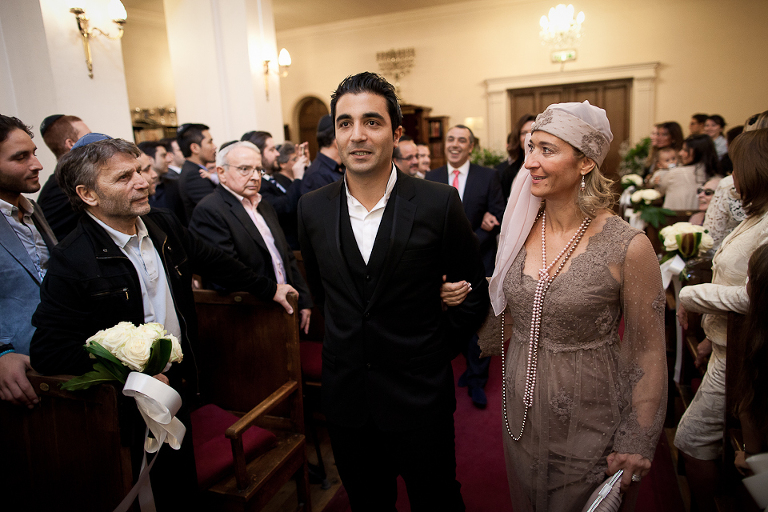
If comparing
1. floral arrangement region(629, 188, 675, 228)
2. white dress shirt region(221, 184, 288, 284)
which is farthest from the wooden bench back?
floral arrangement region(629, 188, 675, 228)

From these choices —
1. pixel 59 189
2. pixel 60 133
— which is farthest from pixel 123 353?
pixel 60 133

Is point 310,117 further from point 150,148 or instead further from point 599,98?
point 150,148

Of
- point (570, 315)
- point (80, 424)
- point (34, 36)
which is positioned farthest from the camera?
point (34, 36)

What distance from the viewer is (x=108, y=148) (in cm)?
180

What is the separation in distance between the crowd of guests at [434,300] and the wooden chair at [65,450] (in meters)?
0.09

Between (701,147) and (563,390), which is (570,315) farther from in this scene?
(701,147)

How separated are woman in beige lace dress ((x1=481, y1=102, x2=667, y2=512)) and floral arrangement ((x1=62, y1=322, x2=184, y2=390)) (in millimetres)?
1172

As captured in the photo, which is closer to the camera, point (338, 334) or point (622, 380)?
point (622, 380)

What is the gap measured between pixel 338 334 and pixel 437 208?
0.55 metres

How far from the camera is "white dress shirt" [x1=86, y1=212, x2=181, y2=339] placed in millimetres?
1792

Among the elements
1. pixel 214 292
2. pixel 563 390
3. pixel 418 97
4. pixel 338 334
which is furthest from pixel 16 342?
pixel 418 97

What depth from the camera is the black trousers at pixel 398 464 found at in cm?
165

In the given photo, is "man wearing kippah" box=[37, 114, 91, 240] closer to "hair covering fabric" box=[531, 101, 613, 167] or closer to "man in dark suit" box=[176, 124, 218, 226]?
"man in dark suit" box=[176, 124, 218, 226]

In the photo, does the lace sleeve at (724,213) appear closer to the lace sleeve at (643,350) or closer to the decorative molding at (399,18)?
the lace sleeve at (643,350)
